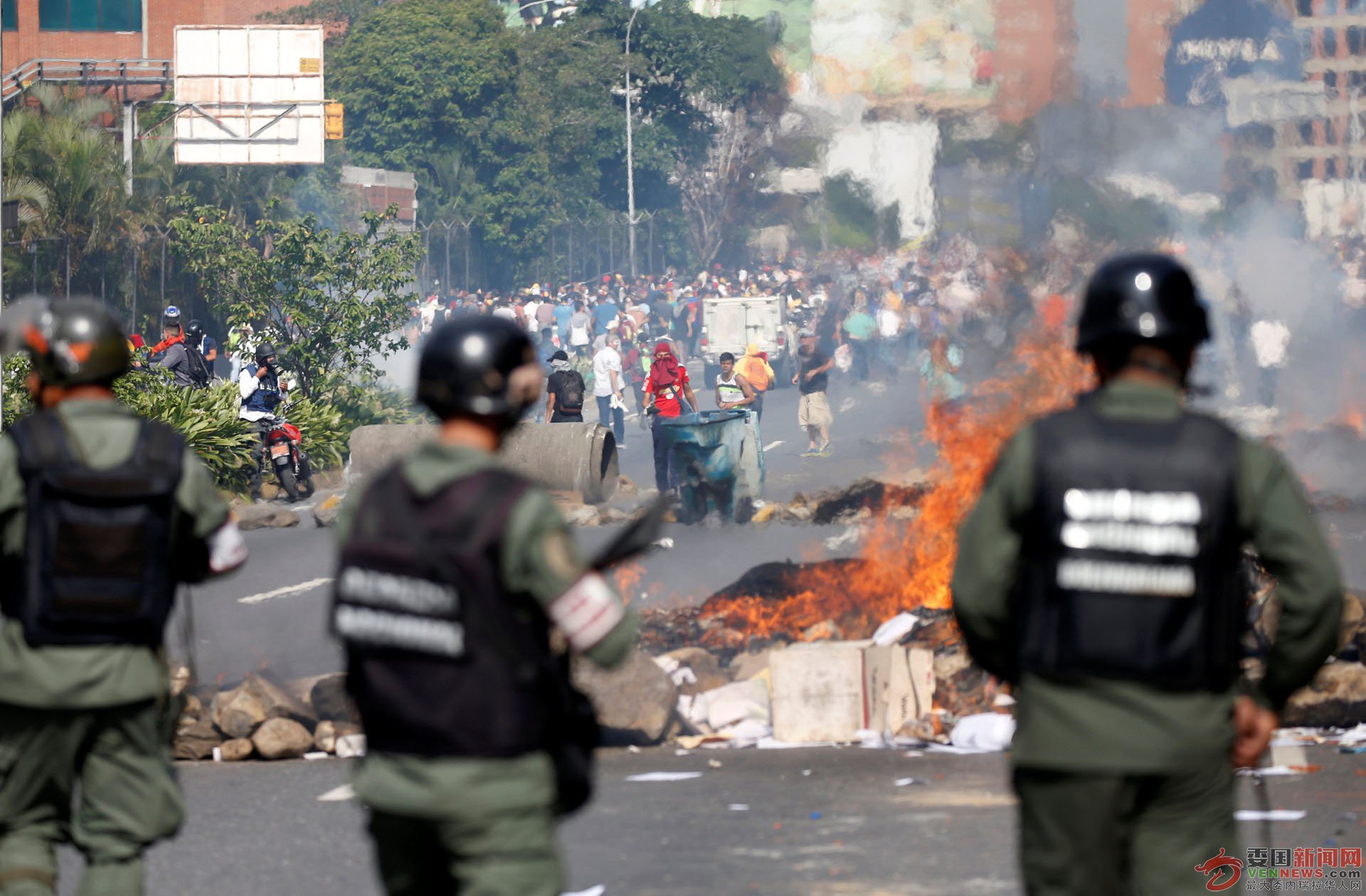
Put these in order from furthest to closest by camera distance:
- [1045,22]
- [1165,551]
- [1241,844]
A: [1045,22] → [1241,844] → [1165,551]

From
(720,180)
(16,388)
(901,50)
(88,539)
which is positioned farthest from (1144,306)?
(720,180)

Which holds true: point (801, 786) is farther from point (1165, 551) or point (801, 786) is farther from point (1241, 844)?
point (1165, 551)

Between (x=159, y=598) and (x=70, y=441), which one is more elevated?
(x=70, y=441)

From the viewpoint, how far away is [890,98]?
34.6 m

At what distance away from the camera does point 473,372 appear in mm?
3354

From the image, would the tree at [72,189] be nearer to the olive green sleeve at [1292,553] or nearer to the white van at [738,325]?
the white van at [738,325]

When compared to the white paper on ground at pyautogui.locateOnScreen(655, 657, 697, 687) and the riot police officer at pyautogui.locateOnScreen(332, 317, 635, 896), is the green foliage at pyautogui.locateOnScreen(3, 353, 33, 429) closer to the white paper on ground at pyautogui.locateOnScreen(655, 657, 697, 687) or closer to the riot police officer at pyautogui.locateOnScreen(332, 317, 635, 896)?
the white paper on ground at pyautogui.locateOnScreen(655, 657, 697, 687)

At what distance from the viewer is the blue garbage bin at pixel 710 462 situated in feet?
55.1

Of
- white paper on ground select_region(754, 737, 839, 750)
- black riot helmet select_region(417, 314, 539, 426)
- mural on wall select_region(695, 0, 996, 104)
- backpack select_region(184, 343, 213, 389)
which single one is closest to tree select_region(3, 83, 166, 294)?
backpack select_region(184, 343, 213, 389)

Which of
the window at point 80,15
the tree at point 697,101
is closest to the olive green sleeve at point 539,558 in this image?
the tree at point 697,101

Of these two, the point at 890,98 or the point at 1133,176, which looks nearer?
the point at 1133,176

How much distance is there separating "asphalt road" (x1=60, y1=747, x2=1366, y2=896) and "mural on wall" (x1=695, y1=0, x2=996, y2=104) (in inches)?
953

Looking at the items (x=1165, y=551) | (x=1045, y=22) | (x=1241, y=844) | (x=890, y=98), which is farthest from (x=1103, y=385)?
(x=890, y=98)

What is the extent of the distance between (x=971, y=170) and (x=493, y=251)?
26377 mm
